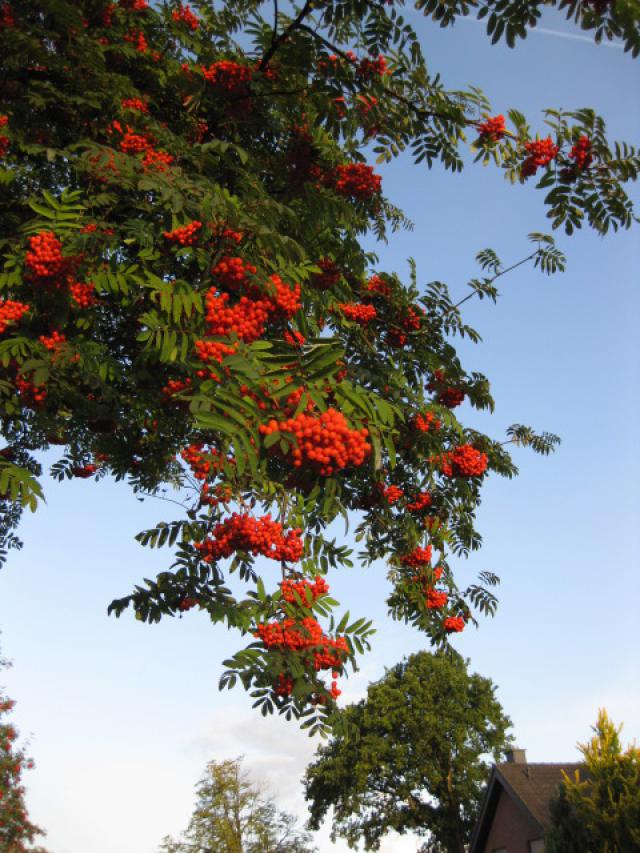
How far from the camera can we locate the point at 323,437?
2727 millimetres

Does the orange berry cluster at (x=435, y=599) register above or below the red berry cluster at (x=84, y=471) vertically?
below

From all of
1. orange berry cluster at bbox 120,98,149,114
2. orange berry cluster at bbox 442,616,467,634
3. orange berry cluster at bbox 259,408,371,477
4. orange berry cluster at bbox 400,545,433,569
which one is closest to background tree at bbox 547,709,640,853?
orange berry cluster at bbox 442,616,467,634

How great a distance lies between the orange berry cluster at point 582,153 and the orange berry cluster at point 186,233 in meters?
3.32

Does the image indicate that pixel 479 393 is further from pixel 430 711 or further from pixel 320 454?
pixel 430 711

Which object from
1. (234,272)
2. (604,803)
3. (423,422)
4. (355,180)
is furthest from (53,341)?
(604,803)

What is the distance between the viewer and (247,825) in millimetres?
27625

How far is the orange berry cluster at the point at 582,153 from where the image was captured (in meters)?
5.54

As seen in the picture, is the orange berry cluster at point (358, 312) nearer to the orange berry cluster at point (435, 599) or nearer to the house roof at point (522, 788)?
the orange berry cluster at point (435, 599)

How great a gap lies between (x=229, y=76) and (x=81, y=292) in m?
2.27

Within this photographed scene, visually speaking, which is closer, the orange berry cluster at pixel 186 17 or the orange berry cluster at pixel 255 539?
the orange berry cluster at pixel 255 539

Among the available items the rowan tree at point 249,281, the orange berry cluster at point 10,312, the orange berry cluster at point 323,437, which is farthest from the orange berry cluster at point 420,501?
the orange berry cluster at point 323,437

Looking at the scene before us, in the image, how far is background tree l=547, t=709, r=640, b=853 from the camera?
476 inches

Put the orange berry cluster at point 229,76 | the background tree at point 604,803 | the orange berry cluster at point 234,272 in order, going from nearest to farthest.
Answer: the orange berry cluster at point 234,272
the orange berry cluster at point 229,76
the background tree at point 604,803

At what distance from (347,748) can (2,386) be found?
113 feet
